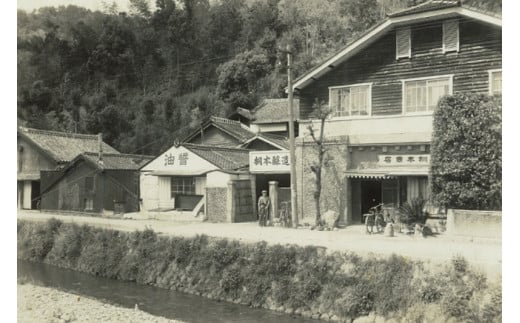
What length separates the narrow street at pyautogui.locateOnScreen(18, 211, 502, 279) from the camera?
8.10 m

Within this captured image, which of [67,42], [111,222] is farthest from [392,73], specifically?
[111,222]

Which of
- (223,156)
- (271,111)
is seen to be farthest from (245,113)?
(223,156)

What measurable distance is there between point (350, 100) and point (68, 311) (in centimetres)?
896

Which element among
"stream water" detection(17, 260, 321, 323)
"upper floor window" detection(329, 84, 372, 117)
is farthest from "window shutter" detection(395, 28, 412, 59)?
"stream water" detection(17, 260, 321, 323)

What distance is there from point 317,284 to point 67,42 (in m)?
7.77

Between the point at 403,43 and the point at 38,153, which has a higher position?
the point at 403,43

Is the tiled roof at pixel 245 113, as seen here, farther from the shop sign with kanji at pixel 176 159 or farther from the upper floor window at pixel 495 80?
the upper floor window at pixel 495 80

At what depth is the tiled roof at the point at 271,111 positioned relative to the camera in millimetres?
20578

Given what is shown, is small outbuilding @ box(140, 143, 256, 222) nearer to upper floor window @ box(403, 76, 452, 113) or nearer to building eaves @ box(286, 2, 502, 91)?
building eaves @ box(286, 2, 502, 91)

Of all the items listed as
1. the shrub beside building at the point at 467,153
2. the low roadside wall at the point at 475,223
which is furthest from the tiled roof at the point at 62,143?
the low roadside wall at the point at 475,223

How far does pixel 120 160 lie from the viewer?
727 inches

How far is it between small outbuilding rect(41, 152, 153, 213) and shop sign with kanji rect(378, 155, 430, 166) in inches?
338

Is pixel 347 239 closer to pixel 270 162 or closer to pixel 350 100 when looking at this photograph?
pixel 350 100

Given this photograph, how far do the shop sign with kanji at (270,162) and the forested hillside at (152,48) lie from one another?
8.53ft
